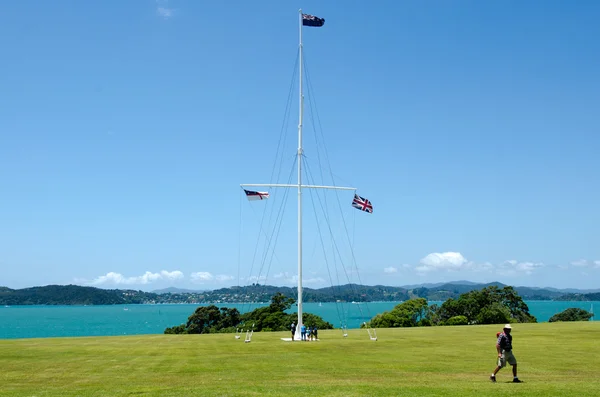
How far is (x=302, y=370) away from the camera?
24.1m

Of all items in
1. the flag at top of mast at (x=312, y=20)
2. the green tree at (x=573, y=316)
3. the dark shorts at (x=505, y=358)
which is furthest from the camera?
the green tree at (x=573, y=316)

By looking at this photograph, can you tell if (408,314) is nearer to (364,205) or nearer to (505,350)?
(364,205)

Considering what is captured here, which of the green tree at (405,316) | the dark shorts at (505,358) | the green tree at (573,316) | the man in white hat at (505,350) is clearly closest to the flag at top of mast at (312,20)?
the man in white hat at (505,350)

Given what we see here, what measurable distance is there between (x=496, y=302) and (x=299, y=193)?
81.7 meters

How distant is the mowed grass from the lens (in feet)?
60.7

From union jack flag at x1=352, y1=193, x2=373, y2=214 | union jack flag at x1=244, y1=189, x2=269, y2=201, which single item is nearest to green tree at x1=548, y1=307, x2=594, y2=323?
union jack flag at x1=352, y1=193, x2=373, y2=214

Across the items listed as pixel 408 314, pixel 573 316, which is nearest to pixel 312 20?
pixel 408 314

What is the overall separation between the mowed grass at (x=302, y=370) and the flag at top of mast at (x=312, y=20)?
27.8m

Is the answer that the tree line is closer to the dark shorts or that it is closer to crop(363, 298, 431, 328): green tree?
crop(363, 298, 431, 328): green tree

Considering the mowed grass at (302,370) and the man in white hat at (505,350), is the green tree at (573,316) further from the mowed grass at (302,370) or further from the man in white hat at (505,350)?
the man in white hat at (505,350)

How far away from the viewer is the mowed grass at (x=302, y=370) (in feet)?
60.7

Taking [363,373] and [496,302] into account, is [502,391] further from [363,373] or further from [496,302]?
[496,302]

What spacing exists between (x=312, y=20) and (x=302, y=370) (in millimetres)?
34087

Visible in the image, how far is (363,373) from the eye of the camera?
22.9 meters
